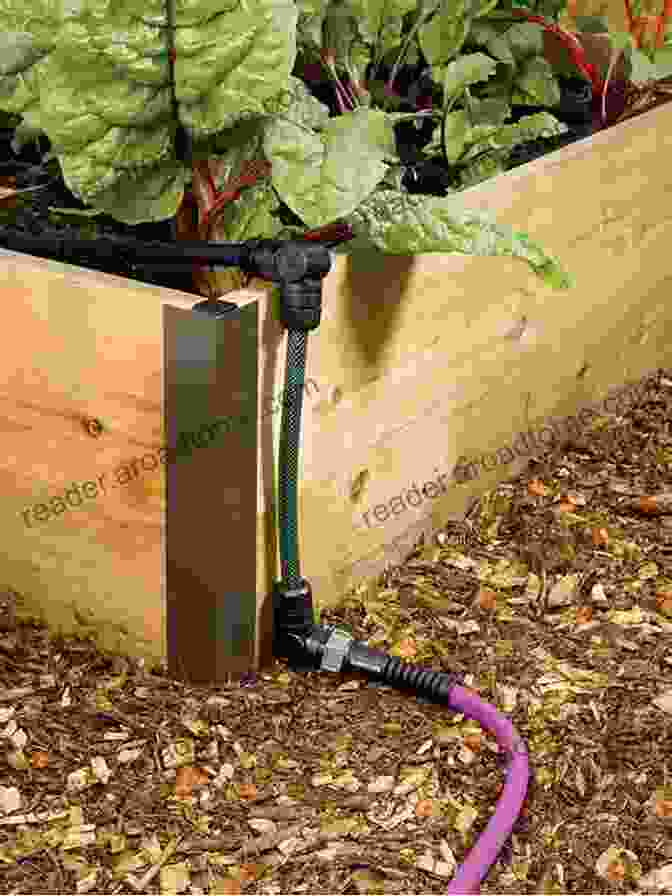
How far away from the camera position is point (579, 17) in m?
2.72

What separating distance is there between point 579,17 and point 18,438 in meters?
1.33

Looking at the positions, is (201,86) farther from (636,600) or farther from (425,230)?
(636,600)

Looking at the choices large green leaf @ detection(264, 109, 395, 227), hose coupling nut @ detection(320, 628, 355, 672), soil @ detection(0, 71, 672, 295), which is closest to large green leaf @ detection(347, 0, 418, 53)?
soil @ detection(0, 71, 672, 295)

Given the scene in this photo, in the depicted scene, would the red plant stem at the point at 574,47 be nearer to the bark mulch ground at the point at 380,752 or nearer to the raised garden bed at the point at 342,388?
the raised garden bed at the point at 342,388

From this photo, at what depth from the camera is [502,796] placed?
169cm

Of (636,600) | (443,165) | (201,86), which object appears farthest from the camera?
(443,165)

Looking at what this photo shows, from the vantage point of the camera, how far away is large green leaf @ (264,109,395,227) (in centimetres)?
173

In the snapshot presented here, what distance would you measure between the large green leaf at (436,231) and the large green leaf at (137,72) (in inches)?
6.8

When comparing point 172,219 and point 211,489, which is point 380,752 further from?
point 172,219

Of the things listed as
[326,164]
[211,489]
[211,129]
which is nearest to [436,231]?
[326,164]

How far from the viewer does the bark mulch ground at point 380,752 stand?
1607 millimetres

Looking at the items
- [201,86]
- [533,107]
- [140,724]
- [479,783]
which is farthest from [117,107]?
[533,107]

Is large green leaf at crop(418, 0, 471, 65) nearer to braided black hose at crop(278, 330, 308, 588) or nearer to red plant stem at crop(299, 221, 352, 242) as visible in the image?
red plant stem at crop(299, 221, 352, 242)

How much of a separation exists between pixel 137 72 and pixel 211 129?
106mm
